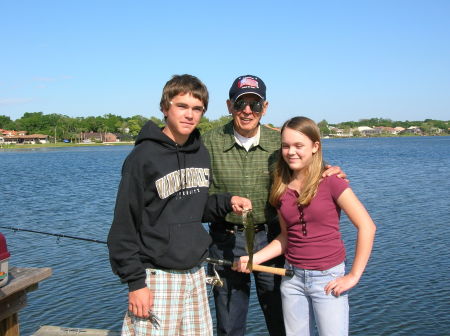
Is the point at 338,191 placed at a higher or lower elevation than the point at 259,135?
lower

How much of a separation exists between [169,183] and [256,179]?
41.3 inches

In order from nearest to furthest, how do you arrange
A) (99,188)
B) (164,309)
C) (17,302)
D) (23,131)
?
(164,309), (17,302), (99,188), (23,131)

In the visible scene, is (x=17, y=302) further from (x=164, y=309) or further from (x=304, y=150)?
(x=304, y=150)

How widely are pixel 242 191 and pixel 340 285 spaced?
1.15 meters

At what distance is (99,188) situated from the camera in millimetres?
26219

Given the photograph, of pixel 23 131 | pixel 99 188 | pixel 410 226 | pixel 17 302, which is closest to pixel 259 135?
pixel 17 302

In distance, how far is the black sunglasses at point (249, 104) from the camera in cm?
387

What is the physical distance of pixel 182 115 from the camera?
3.20m

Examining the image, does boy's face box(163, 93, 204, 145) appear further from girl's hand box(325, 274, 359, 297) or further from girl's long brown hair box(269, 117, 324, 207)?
girl's hand box(325, 274, 359, 297)

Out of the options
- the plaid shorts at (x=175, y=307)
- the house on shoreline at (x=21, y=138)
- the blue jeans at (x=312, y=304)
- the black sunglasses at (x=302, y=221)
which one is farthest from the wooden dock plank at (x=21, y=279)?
the house on shoreline at (x=21, y=138)

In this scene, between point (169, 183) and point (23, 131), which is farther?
point (23, 131)

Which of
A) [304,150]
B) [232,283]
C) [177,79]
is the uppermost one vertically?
[177,79]

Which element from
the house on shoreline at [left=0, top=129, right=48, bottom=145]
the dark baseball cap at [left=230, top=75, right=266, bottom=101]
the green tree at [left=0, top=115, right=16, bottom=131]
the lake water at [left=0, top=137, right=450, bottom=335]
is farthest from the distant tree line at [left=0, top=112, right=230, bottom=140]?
the dark baseball cap at [left=230, top=75, right=266, bottom=101]

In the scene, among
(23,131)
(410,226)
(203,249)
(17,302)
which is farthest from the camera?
(23,131)
